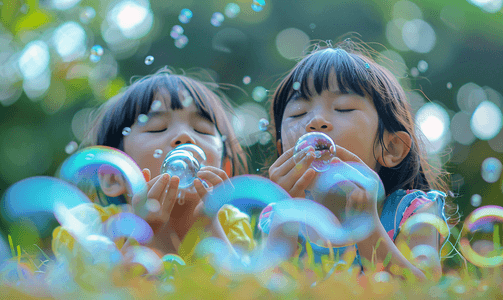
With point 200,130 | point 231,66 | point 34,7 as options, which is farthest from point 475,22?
point 34,7

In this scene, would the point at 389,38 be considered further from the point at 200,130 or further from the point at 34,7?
the point at 34,7

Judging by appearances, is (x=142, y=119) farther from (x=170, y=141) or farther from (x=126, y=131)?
(x=170, y=141)

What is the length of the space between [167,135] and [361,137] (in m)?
0.77

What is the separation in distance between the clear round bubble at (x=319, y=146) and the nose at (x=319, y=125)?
0.11m

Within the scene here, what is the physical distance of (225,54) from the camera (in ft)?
14.7

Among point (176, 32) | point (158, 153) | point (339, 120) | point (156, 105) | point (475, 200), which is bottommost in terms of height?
point (475, 200)

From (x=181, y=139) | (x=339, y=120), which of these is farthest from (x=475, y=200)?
(x=181, y=139)

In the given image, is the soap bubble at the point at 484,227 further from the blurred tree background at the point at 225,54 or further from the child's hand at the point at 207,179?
the blurred tree background at the point at 225,54

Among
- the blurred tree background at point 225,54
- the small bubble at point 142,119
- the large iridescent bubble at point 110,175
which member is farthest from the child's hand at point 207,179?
the blurred tree background at point 225,54

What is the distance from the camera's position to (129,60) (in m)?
4.56

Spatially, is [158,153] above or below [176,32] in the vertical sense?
below

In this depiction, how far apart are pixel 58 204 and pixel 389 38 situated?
10.5ft

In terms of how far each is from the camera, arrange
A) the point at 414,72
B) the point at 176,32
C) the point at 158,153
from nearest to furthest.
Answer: the point at 158,153, the point at 176,32, the point at 414,72

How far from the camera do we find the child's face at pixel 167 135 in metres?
1.72
